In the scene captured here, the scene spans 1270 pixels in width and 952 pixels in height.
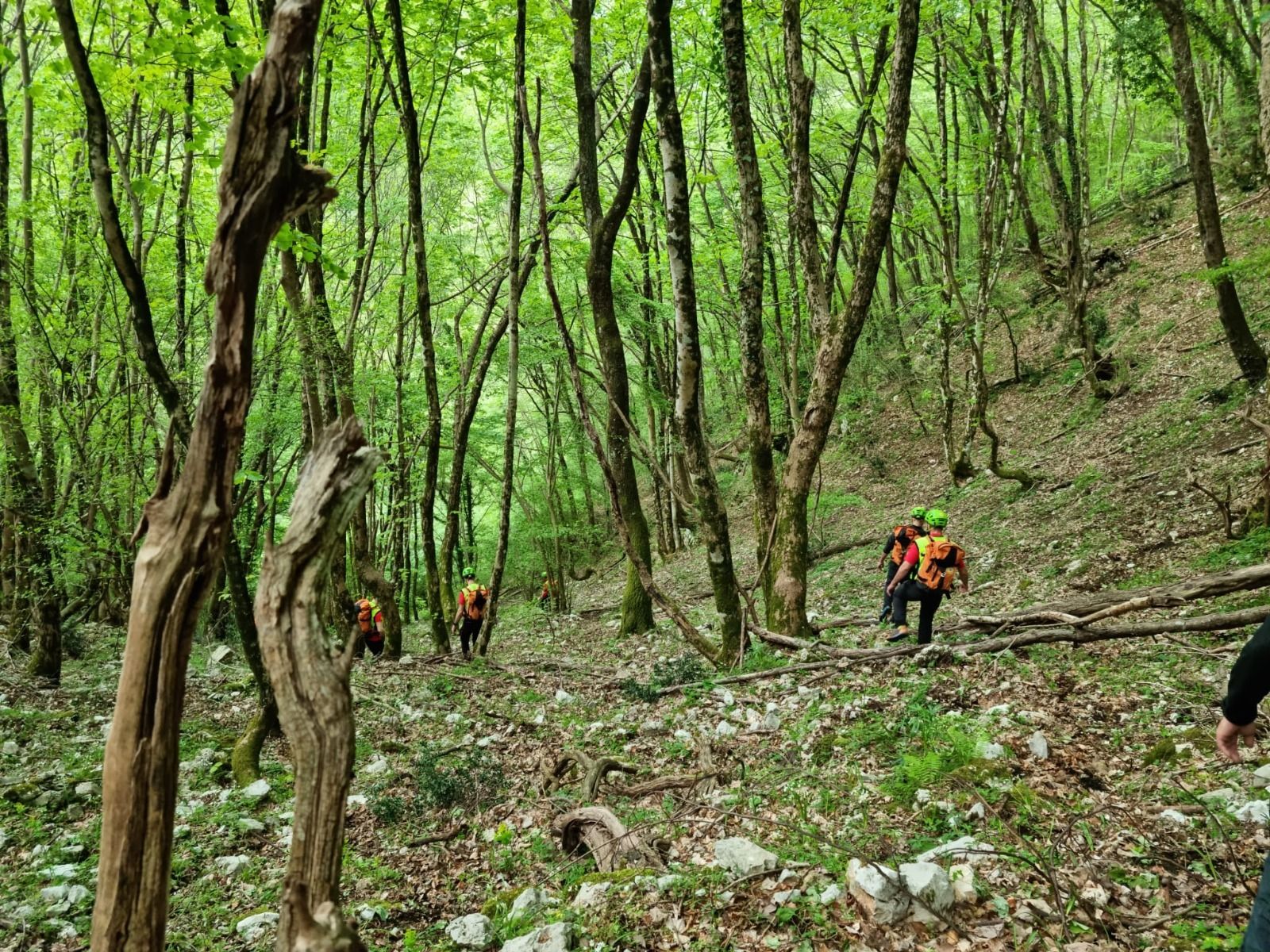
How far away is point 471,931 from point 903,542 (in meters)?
7.59

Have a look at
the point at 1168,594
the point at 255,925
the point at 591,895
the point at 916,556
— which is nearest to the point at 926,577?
the point at 916,556

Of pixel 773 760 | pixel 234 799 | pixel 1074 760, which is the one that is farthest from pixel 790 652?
pixel 234 799

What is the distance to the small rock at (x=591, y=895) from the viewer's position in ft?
14.2

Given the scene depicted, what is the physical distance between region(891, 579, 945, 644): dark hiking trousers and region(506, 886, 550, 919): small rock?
17.5 ft

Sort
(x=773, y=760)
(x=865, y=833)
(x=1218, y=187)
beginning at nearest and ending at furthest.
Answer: (x=865, y=833)
(x=773, y=760)
(x=1218, y=187)

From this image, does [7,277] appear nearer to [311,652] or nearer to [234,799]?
[234,799]

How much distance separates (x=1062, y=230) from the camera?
16500mm

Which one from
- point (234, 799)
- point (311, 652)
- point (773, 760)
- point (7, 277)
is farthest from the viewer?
point (7, 277)

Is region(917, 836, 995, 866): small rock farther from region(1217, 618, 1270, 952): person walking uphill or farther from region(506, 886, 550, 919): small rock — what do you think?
region(506, 886, 550, 919): small rock

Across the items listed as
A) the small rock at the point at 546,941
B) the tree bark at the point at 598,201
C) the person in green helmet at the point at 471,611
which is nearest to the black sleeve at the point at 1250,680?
the small rock at the point at 546,941

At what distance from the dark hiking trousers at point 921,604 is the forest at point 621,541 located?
1.6 inches

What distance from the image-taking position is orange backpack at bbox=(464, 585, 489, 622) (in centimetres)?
1379

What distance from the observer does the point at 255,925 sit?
4.76m

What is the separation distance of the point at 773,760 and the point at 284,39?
567cm
